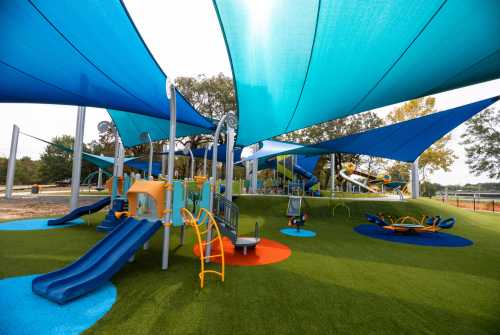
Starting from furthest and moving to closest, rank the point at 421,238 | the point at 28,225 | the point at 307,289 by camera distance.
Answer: the point at 28,225
the point at 421,238
the point at 307,289

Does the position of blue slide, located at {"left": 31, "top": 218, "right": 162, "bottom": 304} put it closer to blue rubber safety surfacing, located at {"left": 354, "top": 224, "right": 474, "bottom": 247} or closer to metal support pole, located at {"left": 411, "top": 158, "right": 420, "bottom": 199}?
blue rubber safety surfacing, located at {"left": 354, "top": 224, "right": 474, "bottom": 247}

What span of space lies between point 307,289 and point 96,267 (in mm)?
3521

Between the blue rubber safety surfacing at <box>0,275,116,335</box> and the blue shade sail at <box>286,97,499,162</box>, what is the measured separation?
8863 millimetres

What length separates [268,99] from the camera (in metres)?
6.79

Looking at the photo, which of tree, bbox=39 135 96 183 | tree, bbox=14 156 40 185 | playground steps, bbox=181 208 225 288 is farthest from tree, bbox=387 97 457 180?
tree, bbox=14 156 40 185

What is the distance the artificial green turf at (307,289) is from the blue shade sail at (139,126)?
227 inches

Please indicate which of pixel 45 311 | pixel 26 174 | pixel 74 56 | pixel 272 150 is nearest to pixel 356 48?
pixel 74 56

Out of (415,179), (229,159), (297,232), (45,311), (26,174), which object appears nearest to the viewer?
(45,311)

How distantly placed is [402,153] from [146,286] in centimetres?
1136

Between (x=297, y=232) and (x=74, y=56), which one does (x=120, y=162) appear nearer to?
(x=74, y=56)

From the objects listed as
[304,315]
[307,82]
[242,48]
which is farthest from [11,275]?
[307,82]

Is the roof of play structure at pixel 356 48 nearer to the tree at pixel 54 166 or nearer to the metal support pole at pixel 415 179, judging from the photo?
the metal support pole at pixel 415 179

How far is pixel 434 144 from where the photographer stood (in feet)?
77.4

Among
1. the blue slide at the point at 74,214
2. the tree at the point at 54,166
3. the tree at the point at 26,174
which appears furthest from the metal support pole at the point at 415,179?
the tree at the point at 26,174
